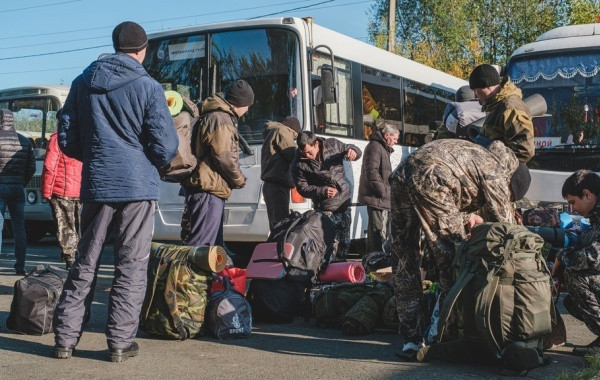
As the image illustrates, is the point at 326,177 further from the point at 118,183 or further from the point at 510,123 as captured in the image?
the point at 118,183

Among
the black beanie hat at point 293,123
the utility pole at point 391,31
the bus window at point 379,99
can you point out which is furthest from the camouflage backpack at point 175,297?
the utility pole at point 391,31

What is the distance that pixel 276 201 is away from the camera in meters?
9.25

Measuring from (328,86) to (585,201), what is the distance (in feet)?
17.0

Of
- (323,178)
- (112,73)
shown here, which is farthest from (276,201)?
(112,73)

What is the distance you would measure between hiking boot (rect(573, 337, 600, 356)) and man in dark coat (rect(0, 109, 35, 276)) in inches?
261

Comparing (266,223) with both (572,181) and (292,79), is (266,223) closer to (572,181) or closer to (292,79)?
(292,79)

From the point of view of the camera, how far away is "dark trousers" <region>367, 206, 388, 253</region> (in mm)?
10031

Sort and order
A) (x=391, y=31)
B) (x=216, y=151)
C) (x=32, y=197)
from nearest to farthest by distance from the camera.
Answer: (x=216, y=151)
(x=32, y=197)
(x=391, y=31)

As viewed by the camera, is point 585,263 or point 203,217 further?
point 203,217

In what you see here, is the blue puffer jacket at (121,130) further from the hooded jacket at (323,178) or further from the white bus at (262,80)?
the white bus at (262,80)

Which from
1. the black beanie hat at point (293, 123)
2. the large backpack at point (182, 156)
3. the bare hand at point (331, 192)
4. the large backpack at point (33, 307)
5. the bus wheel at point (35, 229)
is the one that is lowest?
the large backpack at point (33, 307)

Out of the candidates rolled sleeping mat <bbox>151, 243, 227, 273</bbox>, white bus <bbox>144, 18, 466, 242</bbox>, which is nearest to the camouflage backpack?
rolled sleeping mat <bbox>151, 243, 227, 273</bbox>

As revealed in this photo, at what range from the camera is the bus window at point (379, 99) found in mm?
11797

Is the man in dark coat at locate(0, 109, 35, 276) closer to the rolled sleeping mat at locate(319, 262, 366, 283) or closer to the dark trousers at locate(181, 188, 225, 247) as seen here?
the dark trousers at locate(181, 188, 225, 247)
